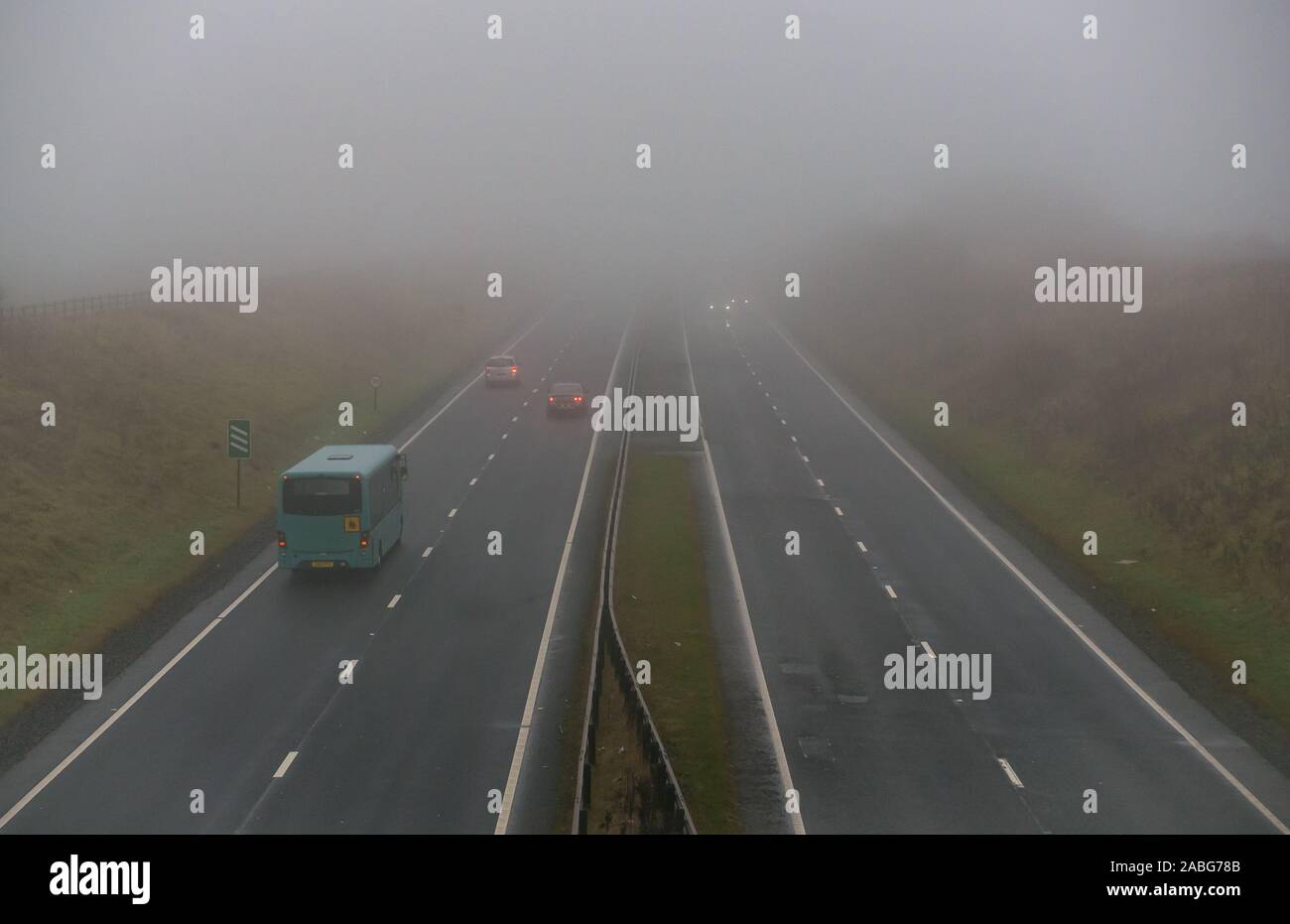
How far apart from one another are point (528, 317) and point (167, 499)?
238 feet

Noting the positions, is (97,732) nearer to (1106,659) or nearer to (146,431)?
(1106,659)

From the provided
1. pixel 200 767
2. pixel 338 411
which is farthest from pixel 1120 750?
pixel 338 411

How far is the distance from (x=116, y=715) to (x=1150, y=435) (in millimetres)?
36428

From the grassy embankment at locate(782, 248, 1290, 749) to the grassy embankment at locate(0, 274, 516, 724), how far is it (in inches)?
951

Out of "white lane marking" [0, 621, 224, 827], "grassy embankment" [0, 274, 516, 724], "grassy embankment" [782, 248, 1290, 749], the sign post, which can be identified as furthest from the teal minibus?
"grassy embankment" [782, 248, 1290, 749]

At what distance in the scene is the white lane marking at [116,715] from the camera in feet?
64.7

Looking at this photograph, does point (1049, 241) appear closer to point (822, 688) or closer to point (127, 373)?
point (127, 373)

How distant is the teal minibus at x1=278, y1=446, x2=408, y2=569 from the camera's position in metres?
32.6

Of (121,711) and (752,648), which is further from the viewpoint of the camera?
(752,648)

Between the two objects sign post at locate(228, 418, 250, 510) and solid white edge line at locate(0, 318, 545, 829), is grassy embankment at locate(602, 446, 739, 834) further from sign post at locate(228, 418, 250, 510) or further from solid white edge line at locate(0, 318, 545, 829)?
sign post at locate(228, 418, 250, 510)

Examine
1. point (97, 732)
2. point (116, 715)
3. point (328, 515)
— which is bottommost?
point (97, 732)

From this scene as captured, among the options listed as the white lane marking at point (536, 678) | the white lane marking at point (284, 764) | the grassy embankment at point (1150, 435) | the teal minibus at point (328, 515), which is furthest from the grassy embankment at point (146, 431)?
the grassy embankment at point (1150, 435)

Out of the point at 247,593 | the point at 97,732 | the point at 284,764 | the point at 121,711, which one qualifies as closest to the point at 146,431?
the point at 247,593

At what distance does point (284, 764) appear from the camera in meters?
21.3
